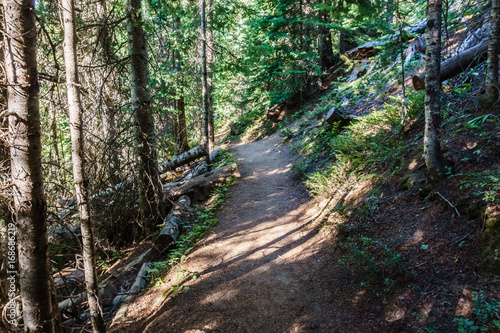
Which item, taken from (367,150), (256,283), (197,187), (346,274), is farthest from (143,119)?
(367,150)

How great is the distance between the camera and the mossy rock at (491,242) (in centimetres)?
320

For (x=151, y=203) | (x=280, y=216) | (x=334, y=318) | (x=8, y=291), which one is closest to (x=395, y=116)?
(x=280, y=216)

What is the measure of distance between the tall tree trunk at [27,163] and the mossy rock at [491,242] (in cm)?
559

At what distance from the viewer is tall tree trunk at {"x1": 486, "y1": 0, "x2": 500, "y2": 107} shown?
5.12 metres

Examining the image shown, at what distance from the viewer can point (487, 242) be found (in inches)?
135

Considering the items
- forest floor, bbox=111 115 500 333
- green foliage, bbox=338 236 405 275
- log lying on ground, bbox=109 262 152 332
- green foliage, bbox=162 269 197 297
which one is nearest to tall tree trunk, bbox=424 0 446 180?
forest floor, bbox=111 115 500 333

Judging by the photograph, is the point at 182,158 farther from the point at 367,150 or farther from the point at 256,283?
the point at 256,283

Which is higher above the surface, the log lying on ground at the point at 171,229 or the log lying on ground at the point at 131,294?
the log lying on ground at the point at 171,229

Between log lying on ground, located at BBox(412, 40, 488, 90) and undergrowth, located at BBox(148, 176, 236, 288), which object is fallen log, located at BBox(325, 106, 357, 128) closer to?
log lying on ground, located at BBox(412, 40, 488, 90)

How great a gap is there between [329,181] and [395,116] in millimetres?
3014

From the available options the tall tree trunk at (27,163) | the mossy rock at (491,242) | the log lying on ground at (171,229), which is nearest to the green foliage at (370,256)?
the mossy rock at (491,242)

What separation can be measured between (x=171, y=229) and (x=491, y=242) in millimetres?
6479

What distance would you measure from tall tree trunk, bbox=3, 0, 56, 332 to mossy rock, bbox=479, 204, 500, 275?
5.59 m

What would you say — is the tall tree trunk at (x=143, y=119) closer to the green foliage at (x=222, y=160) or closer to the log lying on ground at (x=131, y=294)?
the log lying on ground at (x=131, y=294)
